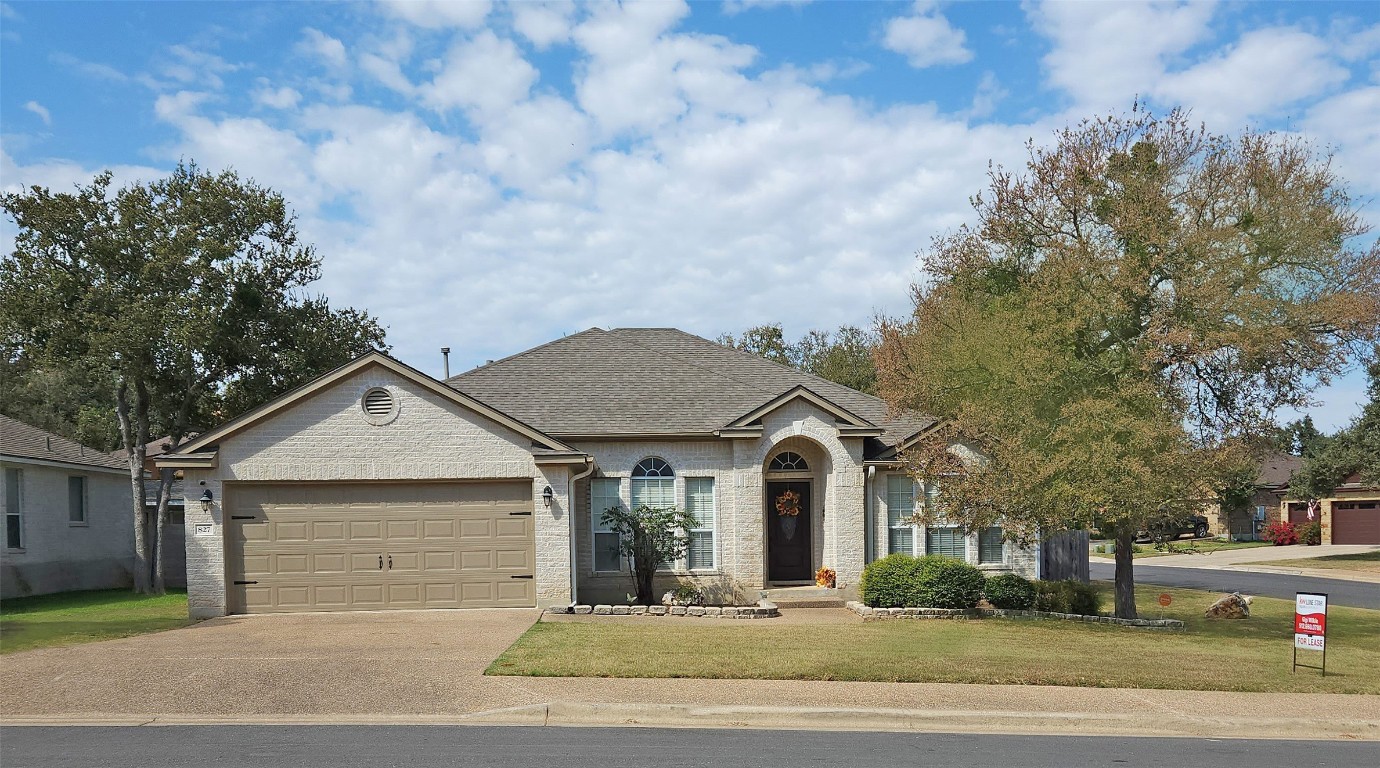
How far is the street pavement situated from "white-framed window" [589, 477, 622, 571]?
35.6 feet

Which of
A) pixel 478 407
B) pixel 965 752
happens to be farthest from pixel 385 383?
pixel 965 752

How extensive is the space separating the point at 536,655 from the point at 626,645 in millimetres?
1480

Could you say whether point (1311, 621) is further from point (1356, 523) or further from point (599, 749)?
point (1356, 523)

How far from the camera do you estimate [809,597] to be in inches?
794

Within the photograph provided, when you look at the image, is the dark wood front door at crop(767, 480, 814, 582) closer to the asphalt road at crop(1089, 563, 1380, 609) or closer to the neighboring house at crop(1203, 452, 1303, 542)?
the asphalt road at crop(1089, 563, 1380, 609)

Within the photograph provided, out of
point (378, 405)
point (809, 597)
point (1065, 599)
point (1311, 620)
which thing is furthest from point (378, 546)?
point (1311, 620)

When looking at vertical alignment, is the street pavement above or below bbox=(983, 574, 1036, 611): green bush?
above

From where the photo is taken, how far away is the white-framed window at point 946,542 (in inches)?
836

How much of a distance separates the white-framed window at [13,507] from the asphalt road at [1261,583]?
97.1ft

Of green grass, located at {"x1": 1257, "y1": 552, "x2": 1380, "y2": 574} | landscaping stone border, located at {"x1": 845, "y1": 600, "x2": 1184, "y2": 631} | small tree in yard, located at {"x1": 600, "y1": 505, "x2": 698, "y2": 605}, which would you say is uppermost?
small tree in yard, located at {"x1": 600, "y1": 505, "x2": 698, "y2": 605}

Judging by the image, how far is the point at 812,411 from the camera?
2045 centimetres

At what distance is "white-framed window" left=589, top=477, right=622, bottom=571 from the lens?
67.2 ft

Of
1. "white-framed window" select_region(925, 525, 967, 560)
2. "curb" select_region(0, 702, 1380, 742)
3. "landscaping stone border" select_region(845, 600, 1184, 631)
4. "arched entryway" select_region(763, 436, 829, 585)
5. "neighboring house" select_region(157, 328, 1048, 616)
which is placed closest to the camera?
"curb" select_region(0, 702, 1380, 742)

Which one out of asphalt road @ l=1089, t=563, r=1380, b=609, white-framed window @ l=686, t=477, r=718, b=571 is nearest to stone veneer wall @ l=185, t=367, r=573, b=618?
white-framed window @ l=686, t=477, r=718, b=571
